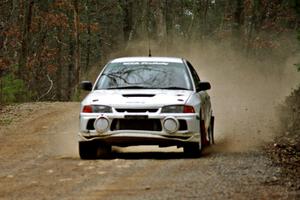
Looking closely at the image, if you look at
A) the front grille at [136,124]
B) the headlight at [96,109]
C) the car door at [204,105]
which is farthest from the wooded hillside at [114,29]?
the front grille at [136,124]

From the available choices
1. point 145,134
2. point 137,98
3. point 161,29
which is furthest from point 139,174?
point 161,29

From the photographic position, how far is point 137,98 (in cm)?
1175

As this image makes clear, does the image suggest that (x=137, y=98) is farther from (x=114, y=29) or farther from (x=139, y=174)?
(x=114, y=29)

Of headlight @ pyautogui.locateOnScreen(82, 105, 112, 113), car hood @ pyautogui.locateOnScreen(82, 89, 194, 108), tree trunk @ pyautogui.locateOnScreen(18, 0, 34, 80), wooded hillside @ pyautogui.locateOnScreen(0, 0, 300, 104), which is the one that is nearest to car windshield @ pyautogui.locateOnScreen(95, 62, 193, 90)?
car hood @ pyautogui.locateOnScreen(82, 89, 194, 108)

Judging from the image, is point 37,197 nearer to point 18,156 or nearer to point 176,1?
point 18,156

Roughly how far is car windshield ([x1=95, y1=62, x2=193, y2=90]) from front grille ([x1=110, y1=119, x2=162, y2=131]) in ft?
3.46

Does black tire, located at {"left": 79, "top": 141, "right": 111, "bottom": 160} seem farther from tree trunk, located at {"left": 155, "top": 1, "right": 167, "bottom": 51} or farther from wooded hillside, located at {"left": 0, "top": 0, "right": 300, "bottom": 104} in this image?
tree trunk, located at {"left": 155, "top": 1, "right": 167, "bottom": 51}

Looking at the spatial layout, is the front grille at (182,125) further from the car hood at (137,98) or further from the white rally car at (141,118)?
the car hood at (137,98)

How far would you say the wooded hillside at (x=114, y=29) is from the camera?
142ft

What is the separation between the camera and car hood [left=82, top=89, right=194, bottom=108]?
11.6 m

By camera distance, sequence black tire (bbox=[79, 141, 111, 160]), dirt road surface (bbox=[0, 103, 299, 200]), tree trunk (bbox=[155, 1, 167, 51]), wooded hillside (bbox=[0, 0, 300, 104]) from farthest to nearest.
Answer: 1. tree trunk (bbox=[155, 1, 167, 51])
2. wooded hillside (bbox=[0, 0, 300, 104])
3. black tire (bbox=[79, 141, 111, 160])
4. dirt road surface (bbox=[0, 103, 299, 200])

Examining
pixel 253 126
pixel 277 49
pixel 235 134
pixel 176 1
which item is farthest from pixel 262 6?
pixel 235 134

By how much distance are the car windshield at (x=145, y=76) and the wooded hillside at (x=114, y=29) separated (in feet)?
71.5

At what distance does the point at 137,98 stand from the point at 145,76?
3.91 ft
